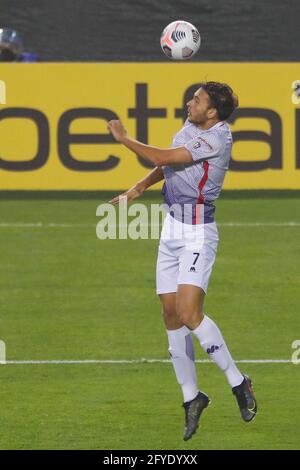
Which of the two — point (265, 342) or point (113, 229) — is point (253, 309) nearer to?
point (265, 342)

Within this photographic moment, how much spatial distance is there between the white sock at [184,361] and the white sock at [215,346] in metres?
0.24

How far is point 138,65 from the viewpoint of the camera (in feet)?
70.8

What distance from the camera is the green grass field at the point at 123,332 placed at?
30.4 ft

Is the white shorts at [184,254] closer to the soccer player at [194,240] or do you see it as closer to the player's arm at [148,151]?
the soccer player at [194,240]

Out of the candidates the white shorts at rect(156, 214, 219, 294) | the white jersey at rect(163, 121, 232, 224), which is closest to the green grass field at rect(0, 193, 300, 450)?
the white shorts at rect(156, 214, 219, 294)

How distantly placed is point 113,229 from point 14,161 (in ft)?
9.48

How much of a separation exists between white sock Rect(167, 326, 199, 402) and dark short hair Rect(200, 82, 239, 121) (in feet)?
5.10

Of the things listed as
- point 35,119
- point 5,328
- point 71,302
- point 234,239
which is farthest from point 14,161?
point 5,328
